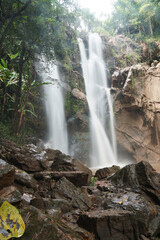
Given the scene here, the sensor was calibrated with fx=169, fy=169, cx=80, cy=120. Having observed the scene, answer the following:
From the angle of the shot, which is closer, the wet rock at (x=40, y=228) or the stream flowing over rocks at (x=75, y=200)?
the wet rock at (x=40, y=228)

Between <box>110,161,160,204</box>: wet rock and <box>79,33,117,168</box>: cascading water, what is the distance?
695cm

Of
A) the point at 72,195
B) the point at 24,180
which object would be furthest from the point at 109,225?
the point at 24,180

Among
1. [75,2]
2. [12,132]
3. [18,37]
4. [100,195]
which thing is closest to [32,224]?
[100,195]

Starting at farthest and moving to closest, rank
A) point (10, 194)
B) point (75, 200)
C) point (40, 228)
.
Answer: point (75, 200), point (10, 194), point (40, 228)

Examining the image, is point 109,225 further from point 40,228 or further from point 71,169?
point 71,169

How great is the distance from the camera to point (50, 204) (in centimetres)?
315

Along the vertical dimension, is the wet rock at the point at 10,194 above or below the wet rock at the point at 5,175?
below

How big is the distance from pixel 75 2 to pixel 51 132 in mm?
8726

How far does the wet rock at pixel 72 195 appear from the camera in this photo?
3.68 meters

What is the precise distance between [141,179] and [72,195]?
2292mm

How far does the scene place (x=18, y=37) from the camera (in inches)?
332

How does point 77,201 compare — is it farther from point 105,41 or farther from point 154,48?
point 105,41

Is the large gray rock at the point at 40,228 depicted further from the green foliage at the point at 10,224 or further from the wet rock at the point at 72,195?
the wet rock at the point at 72,195

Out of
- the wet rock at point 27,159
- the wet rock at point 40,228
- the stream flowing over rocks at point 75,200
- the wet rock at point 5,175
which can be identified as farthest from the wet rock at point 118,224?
the wet rock at point 27,159
